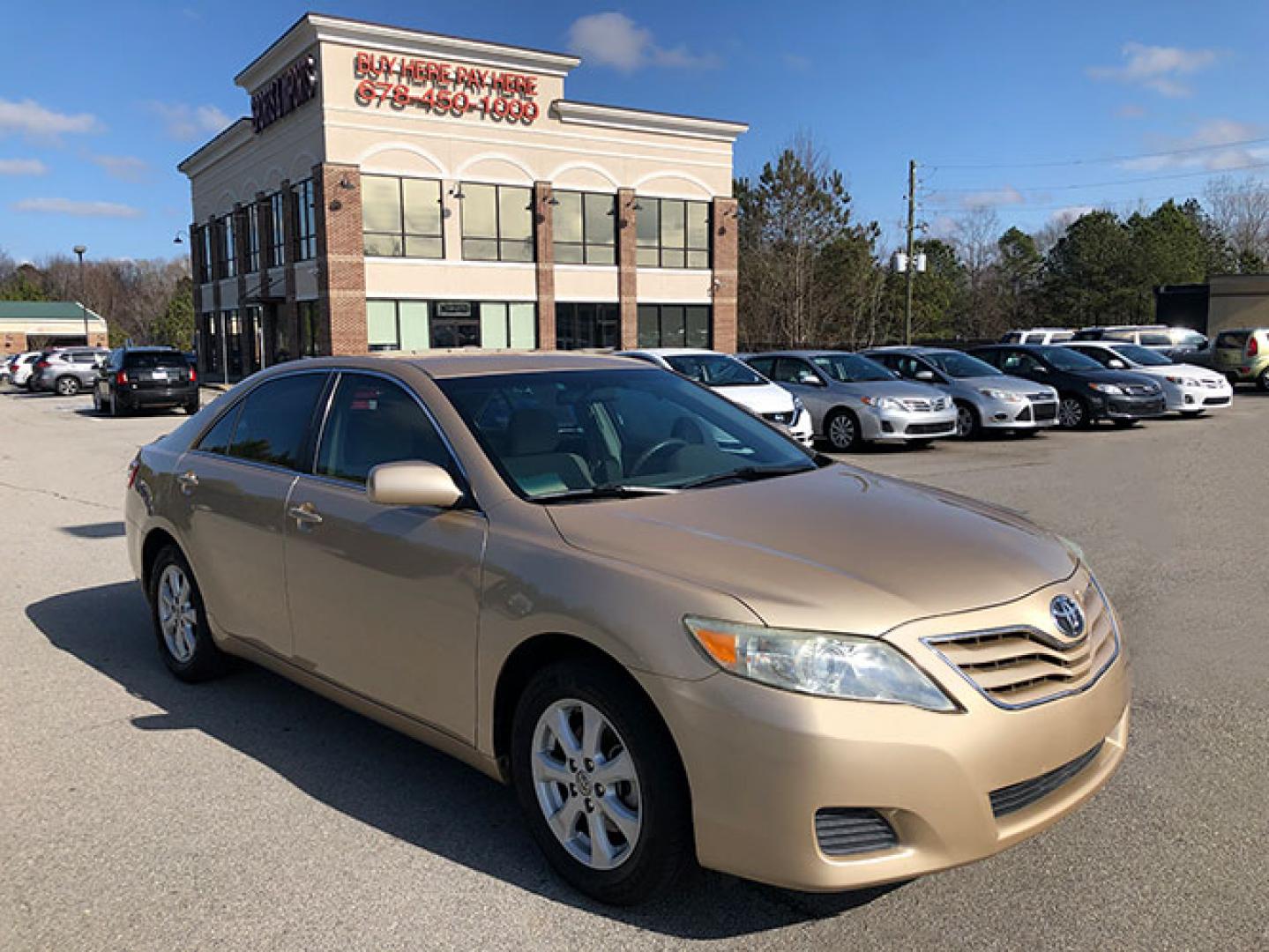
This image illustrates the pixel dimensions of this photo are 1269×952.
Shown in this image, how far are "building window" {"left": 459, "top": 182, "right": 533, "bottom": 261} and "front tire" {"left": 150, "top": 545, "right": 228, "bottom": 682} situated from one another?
30626 millimetres

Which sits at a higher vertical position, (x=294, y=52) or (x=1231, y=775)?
(x=294, y=52)

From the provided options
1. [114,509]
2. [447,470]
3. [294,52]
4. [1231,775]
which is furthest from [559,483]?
[294,52]

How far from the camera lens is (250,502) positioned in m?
4.44

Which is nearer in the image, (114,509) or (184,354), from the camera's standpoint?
(114,509)

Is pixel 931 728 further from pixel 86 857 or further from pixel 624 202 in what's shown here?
pixel 624 202

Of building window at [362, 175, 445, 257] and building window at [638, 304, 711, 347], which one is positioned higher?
building window at [362, 175, 445, 257]

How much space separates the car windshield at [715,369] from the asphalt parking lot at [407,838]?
31.4ft

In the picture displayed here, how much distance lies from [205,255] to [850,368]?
127ft

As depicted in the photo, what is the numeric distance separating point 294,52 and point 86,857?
1351 inches

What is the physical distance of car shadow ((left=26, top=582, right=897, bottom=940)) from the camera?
3.01 meters

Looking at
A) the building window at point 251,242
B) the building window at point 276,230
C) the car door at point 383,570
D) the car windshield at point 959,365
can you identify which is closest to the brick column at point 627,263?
the building window at point 276,230

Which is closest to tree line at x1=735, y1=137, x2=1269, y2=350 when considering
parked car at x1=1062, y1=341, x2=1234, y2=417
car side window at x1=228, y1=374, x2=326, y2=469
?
parked car at x1=1062, y1=341, x2=1234, y2=417

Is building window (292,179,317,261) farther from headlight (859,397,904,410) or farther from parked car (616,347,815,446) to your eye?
headlight (859,397,904,410)

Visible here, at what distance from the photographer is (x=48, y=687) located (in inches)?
200
